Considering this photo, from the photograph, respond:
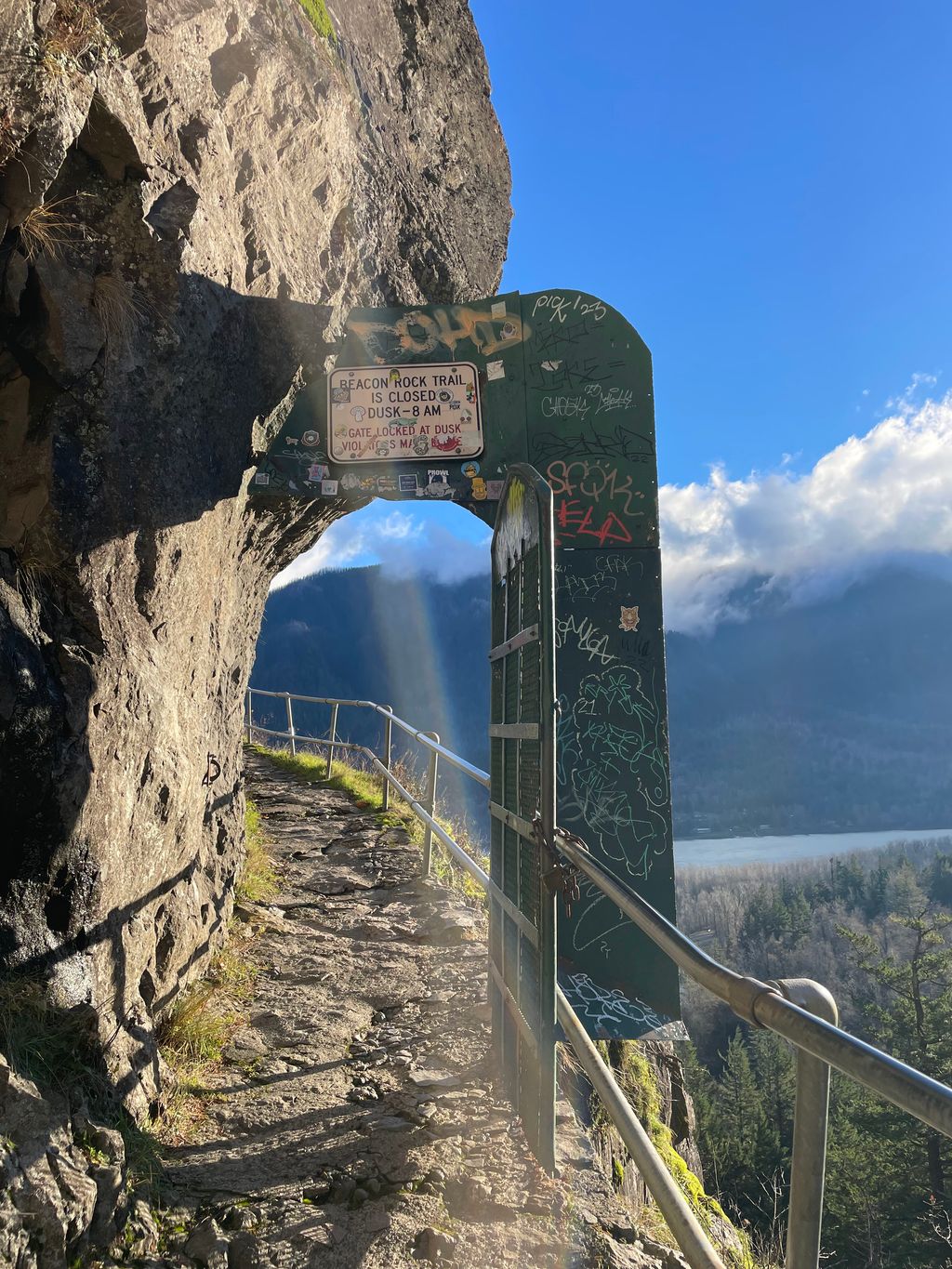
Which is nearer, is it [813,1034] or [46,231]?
[813,1034]

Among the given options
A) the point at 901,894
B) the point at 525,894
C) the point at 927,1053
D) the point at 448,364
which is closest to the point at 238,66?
the point at 448,364

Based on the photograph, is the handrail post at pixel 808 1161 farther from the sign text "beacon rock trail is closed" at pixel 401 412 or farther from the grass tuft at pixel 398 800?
the grass tuft at pixel 398 800

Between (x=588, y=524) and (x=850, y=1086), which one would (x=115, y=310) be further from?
(x=850, y=1086)

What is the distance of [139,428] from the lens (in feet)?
12.0

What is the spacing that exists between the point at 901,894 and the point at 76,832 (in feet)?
282

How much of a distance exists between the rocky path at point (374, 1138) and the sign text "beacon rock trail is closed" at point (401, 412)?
318 cm

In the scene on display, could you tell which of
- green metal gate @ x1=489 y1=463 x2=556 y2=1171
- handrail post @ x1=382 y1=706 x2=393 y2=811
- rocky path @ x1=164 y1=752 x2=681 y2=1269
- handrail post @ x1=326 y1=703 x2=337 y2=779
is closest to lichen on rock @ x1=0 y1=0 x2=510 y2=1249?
rocky path @ x1=164 y1=752 x2=681 y2=1269

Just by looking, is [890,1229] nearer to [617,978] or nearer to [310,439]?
[617,978]

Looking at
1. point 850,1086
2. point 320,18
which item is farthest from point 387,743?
point 850,1086

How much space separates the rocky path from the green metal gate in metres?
0.24

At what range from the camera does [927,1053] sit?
101 ft

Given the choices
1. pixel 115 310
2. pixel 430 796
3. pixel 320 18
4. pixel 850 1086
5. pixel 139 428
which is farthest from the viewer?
pixel 850 1086

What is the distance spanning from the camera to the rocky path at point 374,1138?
2754mm

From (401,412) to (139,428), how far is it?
1883 mm
